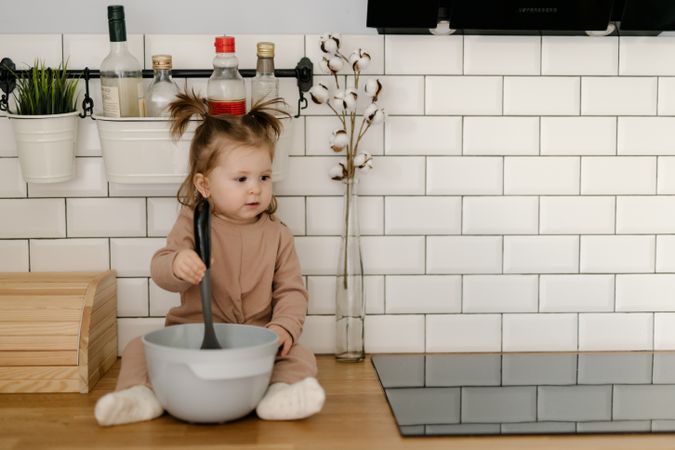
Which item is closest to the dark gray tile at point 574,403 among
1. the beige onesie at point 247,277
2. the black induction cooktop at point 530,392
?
the black induction cooktop at point 530,392

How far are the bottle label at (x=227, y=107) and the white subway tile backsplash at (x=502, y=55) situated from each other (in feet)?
1.61

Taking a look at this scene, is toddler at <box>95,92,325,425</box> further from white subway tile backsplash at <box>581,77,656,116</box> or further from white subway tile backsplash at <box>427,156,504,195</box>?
white subway tile backsplash at <box>581,77,656,116</box>

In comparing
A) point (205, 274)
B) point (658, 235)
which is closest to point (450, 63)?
point (658, 235)

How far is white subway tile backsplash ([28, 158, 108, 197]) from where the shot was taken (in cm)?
195

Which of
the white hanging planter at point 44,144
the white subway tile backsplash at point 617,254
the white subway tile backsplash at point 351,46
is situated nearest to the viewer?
the white hanging planter at point 44,144

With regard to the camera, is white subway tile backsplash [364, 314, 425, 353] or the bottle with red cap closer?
the bottle with red cap

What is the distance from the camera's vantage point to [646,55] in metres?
1.98

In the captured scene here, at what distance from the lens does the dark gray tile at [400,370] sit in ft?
5.85

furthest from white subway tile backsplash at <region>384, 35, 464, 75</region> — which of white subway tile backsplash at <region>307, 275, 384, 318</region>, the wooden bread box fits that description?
the wooden bread box

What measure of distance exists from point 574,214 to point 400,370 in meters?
0.51

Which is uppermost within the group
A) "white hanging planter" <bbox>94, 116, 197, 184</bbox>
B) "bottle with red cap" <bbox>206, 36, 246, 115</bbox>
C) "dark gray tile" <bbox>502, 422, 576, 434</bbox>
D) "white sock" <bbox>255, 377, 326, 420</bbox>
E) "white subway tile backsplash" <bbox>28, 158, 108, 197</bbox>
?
"bottle with red cap" <bbox>206, 36, 246, 115</bbox>

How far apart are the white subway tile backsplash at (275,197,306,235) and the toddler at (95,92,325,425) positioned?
3.5 inches

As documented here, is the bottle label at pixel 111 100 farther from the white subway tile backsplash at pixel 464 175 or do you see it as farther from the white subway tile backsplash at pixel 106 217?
the white subway tile backsplash at pixel 464 175

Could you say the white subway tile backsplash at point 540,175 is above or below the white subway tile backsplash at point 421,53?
below
